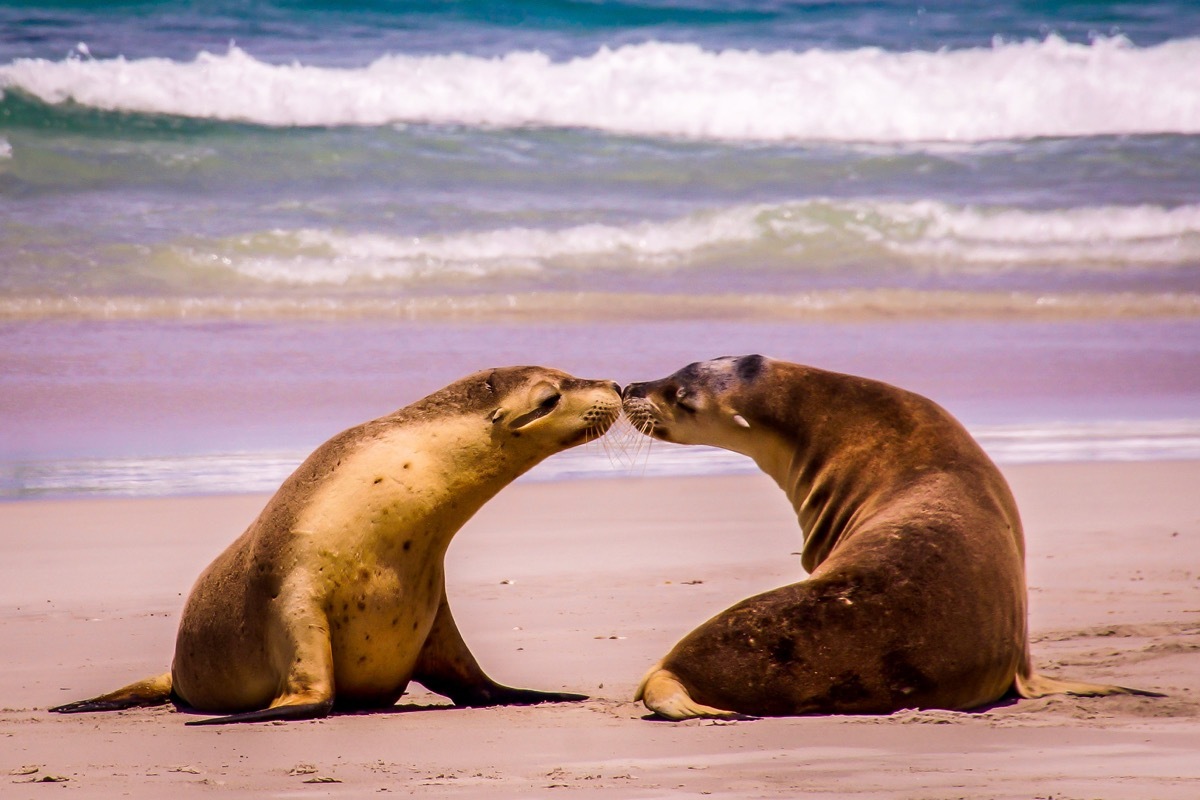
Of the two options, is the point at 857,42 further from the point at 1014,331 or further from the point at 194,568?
the point at 194,568


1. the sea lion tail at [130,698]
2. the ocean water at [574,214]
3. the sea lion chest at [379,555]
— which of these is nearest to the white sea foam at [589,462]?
the ocean water at [574,214]

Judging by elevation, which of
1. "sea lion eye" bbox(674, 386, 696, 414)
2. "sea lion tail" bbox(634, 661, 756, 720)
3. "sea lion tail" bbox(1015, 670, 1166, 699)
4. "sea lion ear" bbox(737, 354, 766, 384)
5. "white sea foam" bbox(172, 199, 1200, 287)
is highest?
"white sea foam" bbox(172, 199, 1200, 287)

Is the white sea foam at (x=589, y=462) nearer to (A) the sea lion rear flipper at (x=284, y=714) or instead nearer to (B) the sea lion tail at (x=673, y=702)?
(A) the sea lion rear flipper at (x=284, y=714)

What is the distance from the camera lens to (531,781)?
11.5 feet

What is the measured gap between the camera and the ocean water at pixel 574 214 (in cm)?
1194

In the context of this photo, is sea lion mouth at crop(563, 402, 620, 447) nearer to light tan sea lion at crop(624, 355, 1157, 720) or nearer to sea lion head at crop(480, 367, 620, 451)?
sea lion head at crop(480, 367, 620, 451)

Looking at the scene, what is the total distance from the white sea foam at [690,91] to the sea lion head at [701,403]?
16.8 m

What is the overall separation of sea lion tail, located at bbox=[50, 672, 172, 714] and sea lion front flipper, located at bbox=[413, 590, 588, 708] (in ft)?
2.65

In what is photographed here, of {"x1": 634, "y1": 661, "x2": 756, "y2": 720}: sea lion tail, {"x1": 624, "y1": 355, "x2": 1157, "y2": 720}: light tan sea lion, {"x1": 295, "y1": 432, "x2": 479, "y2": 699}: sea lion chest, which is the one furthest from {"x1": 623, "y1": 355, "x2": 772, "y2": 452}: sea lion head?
{"x1": 634, "y1": 661, "x2": 756, "y2": 720}: sea lion tail

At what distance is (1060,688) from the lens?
466 cm

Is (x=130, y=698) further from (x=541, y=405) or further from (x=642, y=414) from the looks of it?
(x=642, y=414)

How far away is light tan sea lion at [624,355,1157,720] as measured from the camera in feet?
14.4

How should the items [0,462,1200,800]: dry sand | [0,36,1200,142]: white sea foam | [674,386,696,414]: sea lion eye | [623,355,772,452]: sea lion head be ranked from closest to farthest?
[0,462,1200,800]: dry sand, [623,355,772,452]: sea lion head, [674,386,696,414]: sea lion eye, [0,36,1200,142]: white sea foam

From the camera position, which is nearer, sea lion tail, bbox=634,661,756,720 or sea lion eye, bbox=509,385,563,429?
sea lion tail, bbox=634,661,756,720
